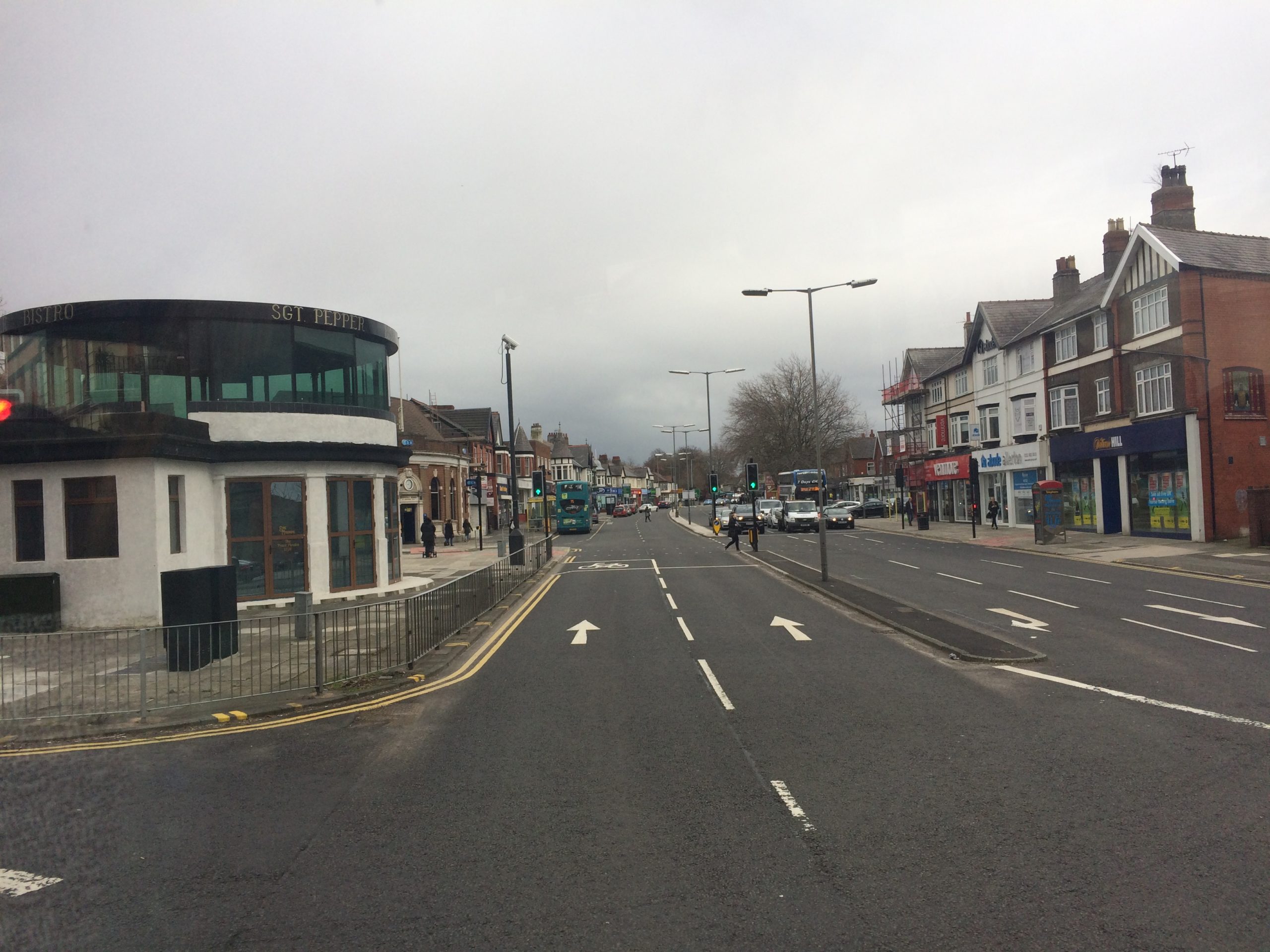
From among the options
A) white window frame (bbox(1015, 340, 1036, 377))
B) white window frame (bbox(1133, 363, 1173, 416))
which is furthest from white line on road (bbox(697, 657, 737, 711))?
white window frame (bbox(1015, 340, 1036, 377))

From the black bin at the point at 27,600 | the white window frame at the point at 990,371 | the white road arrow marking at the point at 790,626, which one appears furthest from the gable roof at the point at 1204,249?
the black bin at the point at 27,600

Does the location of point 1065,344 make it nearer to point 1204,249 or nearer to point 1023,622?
point 1204,249

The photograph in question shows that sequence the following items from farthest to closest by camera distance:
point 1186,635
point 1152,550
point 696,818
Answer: point 1152,550, point 1186,635, point 696,818

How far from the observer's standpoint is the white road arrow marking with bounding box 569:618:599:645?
1423 cm

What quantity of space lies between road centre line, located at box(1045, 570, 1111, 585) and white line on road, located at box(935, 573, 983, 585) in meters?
2.48

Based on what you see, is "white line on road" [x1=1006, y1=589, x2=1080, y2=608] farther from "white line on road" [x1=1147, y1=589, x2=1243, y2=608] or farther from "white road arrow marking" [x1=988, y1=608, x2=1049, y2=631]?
"white line on road" [x1=1147, y1=589, x2=1243, y2=608]

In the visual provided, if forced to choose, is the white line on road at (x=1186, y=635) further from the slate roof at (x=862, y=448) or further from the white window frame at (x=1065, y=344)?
the slate roof at (x=862, y=448)

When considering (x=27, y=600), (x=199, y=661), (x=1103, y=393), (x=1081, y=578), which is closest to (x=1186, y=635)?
(x=1081, y=578)

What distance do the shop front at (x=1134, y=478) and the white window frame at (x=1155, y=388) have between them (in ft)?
1.93

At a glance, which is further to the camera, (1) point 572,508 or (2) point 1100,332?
(1) point 572,508

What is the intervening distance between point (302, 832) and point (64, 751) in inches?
164

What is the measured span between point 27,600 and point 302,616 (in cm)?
804

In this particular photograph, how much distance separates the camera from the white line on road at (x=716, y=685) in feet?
30.8

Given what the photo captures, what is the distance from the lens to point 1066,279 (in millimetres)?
44156
